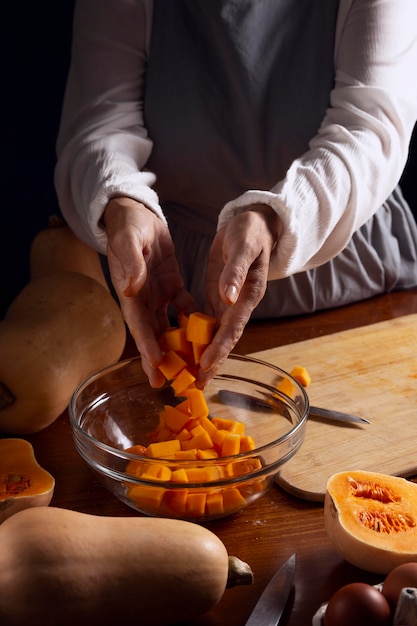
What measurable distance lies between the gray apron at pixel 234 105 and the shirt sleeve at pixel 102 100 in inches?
1.4

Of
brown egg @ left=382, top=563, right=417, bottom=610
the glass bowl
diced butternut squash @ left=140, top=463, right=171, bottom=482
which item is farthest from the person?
brown egg @ left=382, top=563, right=417, bottom=610

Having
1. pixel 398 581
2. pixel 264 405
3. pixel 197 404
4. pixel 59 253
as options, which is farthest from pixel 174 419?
pixel 59 253

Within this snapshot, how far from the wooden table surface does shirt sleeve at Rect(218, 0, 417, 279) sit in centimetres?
44

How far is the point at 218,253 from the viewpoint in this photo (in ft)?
4.11

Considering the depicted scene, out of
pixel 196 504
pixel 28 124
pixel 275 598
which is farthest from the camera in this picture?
pixel 28 124

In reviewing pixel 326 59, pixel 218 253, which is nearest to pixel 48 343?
pixel 218 253

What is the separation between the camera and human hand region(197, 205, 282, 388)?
1077mm

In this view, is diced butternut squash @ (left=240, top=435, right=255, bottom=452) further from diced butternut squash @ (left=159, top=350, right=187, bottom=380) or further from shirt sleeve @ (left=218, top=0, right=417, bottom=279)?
shirt sleeve @ (left=218, top=0, right=417, bottom=279)

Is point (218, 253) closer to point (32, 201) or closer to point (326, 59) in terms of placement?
point (326, 59)

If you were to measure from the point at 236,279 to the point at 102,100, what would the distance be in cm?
71

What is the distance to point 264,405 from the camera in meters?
1.22

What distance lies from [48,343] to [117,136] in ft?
1.54

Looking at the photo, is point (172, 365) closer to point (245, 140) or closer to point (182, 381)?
point (182, 381)

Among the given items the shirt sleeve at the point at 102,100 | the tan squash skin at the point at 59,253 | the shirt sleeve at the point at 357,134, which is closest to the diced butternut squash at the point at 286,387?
the shirt sleeve at the point at 357,134
